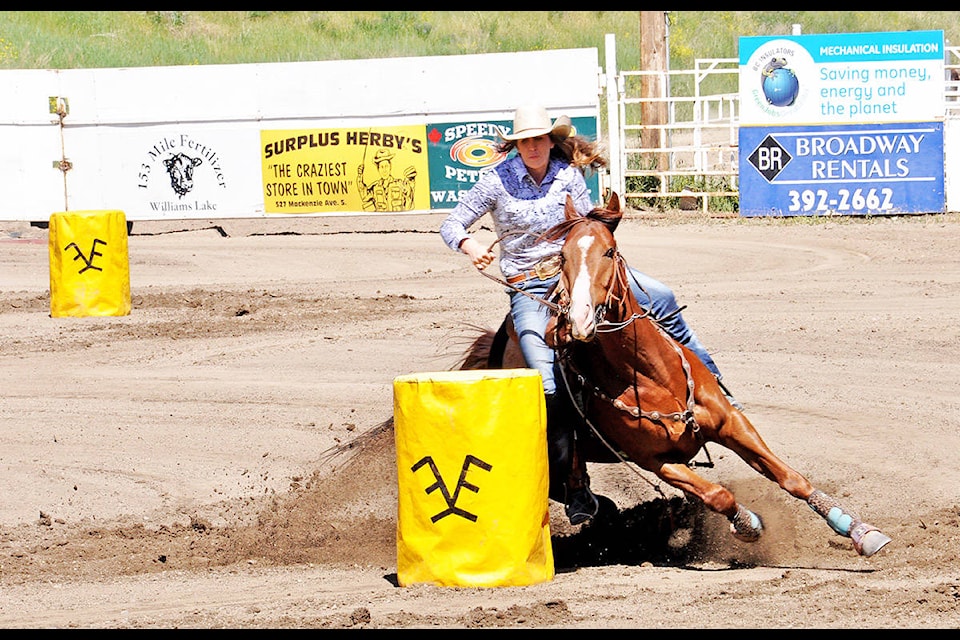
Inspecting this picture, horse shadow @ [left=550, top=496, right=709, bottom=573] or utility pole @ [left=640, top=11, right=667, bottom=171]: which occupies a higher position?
utility pole @ [left=640, top=11, right=667, bottom=171]

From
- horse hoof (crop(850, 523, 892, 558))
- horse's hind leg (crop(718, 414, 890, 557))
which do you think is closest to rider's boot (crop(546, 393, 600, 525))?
horse's hind leg (crop(718, 414, 890, 557))

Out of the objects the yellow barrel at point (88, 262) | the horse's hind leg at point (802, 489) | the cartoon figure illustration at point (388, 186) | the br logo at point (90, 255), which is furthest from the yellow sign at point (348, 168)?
the horse's hind leg at point (802, 489)

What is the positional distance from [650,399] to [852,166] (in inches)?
545

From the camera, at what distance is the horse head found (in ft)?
17.6

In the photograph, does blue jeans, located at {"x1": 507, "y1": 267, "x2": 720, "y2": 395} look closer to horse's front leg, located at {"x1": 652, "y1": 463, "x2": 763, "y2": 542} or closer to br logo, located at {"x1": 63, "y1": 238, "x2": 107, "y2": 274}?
horse's front leg, located at {"x1": 652, "y1": 463, "x2": 763, "y2": 542}

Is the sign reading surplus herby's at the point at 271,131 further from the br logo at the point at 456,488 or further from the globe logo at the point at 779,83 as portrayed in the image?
the br logo at the point at 456,488

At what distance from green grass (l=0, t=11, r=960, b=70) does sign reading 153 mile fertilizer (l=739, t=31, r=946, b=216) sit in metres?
14.2

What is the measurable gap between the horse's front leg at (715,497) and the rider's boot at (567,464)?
445mm

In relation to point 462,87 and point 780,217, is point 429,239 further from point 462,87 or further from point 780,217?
point 780,217

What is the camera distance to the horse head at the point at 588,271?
17.6 ft

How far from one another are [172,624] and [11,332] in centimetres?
812

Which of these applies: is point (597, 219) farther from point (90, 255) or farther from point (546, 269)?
point (90, 255)

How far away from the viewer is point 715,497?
238 inches

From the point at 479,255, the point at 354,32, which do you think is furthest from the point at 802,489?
the point at 354,32
